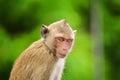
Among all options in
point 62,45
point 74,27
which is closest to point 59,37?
point 62,45

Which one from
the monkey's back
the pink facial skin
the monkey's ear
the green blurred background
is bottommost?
the monkey's back

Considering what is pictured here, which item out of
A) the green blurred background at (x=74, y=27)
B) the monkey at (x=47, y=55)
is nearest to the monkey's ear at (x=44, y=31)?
the monkey at (x=47, y=55)

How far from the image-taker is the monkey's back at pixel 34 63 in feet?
9.36

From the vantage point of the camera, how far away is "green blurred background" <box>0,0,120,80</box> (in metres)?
5.85

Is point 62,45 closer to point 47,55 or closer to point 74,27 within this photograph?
point 47,55

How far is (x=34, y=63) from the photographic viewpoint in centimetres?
293

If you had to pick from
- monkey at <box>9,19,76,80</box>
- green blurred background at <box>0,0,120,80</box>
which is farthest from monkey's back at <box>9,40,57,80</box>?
green blurred background at <box>0,0,120,80</box>

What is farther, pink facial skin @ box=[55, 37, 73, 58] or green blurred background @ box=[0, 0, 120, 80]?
green blurred background @ box=[0, 0, 120, 80]

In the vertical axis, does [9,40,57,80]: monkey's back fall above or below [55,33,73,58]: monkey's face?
below

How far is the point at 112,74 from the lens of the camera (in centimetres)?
716

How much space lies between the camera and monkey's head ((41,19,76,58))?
9.47ft

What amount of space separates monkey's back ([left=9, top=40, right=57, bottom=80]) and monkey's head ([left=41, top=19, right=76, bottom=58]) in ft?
0.16

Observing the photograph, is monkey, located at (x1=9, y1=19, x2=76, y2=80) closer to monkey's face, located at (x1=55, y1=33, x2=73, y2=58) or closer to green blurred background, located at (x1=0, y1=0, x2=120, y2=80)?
monkey's face, located at (x1=55, y1=33, x2=73, y2=58)

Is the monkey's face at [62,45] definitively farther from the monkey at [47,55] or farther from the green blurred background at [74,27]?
the green blurred background at [74,27]
